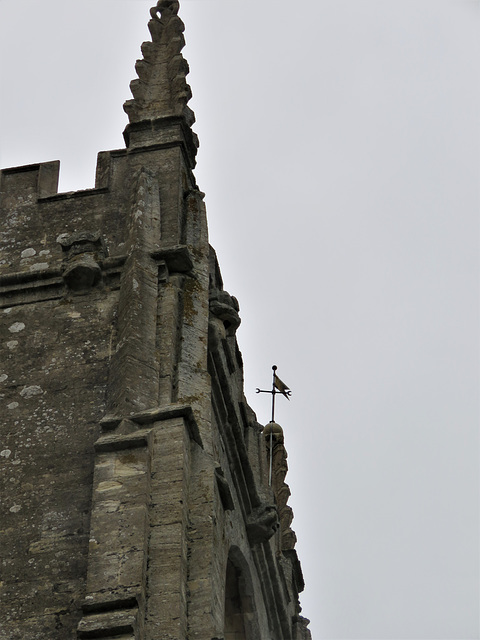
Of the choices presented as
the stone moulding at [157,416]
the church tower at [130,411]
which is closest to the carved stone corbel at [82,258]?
the church tower at [130,411]

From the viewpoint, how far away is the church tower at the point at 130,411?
10.2 metres

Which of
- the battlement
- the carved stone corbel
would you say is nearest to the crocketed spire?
the battlement

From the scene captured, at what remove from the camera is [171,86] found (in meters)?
15.4

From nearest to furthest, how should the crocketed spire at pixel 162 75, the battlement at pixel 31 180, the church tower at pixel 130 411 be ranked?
1. the church tower at pixel 130 411
2. the battlement at pixel 31 180
3. the crocketed spire at pixel 162 75

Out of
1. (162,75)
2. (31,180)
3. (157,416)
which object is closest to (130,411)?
(157,416)

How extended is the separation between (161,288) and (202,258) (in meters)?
0.76

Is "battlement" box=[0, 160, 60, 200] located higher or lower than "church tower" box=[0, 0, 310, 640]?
higher

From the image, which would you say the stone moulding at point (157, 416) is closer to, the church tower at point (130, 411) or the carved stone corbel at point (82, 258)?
the church tower at point (130, 411)

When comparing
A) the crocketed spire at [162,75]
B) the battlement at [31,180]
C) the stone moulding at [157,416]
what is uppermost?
the crocketed spire at [162,75]

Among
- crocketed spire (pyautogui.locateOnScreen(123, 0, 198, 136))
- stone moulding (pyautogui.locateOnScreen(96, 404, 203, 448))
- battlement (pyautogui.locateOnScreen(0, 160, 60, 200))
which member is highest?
crocketed spire (pyautogui.locateOnScreen(123, 0, 198, 136))

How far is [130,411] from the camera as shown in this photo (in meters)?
11.2

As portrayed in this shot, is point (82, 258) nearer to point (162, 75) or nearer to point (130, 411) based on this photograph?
point (130, 411)

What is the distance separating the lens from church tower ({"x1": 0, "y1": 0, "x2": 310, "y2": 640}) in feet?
33.6

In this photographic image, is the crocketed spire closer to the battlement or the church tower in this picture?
the church tower
